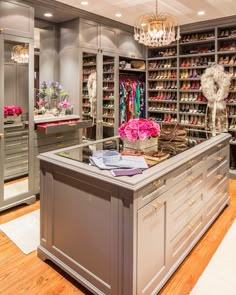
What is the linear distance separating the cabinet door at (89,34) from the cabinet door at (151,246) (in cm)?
321

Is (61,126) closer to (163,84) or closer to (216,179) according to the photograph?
(216,179)

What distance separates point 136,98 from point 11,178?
3137mm

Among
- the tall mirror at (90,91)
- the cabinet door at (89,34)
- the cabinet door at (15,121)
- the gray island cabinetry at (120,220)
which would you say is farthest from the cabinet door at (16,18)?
the gray island cabinetry at (120,220)

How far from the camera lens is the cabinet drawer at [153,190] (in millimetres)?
1686

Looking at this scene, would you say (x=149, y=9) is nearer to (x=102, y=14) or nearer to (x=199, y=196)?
(x=102, y=14)

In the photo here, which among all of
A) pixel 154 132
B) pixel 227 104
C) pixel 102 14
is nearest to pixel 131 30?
pixel 102 14

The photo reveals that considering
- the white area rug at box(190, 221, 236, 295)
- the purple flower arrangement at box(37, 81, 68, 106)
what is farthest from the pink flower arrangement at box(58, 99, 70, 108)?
the white area rug at box(190, 221, 236, 295)

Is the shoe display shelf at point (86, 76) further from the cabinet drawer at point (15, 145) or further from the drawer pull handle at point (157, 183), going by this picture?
the drawer pull handle at point (157, 183)

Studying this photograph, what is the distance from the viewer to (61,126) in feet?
12.5

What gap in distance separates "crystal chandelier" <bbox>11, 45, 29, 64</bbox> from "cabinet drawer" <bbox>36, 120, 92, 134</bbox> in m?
0.84

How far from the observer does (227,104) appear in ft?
16.0

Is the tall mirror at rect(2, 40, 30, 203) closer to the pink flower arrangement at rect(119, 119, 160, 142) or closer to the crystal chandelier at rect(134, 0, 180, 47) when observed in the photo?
the crystal chandelier at rect(134, 0, 180, 47)

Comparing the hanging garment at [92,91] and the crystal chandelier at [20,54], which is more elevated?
the crystal chandelier at [20,54]

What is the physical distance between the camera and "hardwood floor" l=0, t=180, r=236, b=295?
205 centimetres
